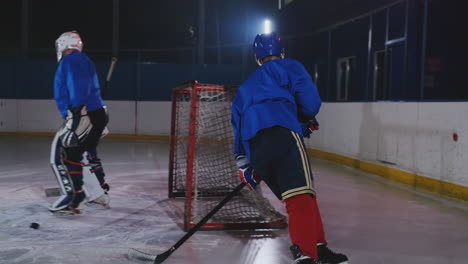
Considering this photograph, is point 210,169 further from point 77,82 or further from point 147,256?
point 147,256

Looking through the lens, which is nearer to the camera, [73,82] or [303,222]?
[303,222]

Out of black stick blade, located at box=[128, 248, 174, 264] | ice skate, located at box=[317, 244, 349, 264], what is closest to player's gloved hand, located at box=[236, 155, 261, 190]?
ice skate, located at box=[317, 244, 349, 264]

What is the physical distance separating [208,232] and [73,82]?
166 centimetres

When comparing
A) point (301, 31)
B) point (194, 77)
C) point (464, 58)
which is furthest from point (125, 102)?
point (464, 58)

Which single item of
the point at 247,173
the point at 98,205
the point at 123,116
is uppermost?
the point at 247,173

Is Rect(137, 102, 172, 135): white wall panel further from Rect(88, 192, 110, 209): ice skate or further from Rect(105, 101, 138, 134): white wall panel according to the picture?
Rect(88, 192, 110, 209): ice skate

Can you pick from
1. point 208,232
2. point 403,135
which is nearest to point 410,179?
point 403,135

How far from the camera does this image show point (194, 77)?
1346 cm

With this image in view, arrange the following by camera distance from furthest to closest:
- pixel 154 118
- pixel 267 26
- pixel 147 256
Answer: pixel 267 26 → pixel 154 118 → pixel 147 256

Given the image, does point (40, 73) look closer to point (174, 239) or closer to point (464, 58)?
point (464, 58)

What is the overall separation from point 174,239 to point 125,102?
966 cm

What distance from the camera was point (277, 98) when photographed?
285 centimetres

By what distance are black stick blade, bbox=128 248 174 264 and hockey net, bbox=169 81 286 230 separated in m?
0.77

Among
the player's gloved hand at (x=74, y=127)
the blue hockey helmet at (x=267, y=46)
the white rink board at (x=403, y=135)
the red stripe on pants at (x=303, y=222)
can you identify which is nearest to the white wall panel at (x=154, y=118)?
the white rink board at (x=403, y=135)
